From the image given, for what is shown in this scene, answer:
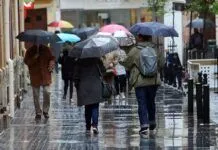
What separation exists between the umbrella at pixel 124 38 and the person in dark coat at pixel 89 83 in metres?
9.50

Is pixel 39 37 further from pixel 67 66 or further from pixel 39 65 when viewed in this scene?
pixel 67 66

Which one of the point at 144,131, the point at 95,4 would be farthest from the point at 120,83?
the point at 95,4

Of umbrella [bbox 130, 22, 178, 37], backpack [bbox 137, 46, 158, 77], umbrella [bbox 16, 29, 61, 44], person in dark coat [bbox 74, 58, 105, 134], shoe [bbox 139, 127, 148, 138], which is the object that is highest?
umbrella [bbox 130, 22, 178, 37]

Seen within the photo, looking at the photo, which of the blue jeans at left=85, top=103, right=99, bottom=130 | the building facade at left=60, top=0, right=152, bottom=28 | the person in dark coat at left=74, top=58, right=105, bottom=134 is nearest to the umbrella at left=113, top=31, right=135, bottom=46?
the blue jeans at left=85, top=103, right=99, bottom=130

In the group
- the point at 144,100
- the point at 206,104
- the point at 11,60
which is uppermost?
the point at 11,60

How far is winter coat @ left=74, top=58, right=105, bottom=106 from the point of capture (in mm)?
14984

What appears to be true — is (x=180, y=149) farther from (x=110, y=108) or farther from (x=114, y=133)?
(x=110, y=108)

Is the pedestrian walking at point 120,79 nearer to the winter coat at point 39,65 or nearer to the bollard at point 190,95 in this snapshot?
the bollard at point 190,95

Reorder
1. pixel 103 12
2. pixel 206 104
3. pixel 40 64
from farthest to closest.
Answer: pixel 103 12 → pixel 40 64 → pixel 206 104

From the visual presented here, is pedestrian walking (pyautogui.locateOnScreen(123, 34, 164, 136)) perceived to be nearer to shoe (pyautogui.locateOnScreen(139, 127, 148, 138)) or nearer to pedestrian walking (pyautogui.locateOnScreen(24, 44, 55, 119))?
shoe (pyautogui.locateOnScreen(139, 127, 148, 138))

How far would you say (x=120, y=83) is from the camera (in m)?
23.9

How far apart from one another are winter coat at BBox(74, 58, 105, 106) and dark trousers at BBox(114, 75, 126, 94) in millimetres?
8455

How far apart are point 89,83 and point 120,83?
8880 mm

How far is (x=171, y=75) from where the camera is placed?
28.2 metres
